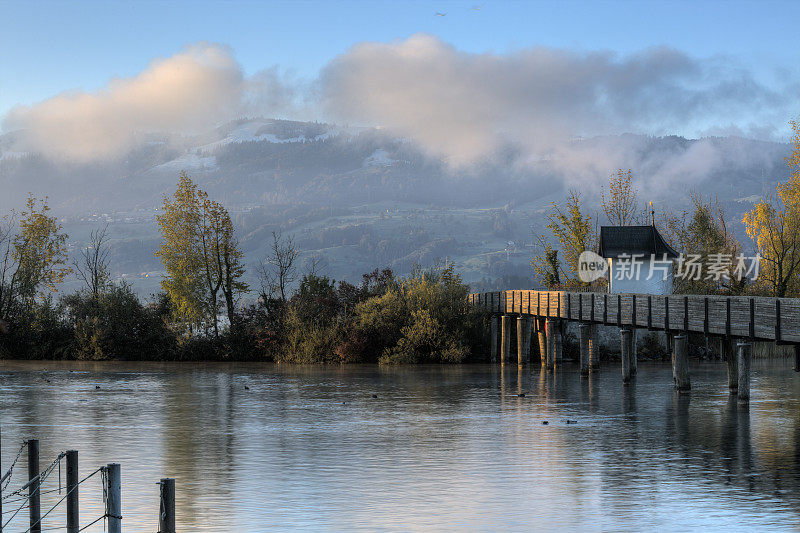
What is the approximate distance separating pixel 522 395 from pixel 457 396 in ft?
7.86

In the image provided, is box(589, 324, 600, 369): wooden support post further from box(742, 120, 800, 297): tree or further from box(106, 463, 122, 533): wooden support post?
box(106, 463, 122, 533): wooden support post

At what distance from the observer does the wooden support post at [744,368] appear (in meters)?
35.7

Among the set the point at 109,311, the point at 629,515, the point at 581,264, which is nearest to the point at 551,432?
the point at 629,515

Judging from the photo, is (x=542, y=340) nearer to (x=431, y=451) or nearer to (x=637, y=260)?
(x=637, y=260)

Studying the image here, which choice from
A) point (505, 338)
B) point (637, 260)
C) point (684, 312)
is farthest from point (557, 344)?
point (684, 312)

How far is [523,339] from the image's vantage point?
5862 centimetres

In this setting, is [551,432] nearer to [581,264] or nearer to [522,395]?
[522,395]

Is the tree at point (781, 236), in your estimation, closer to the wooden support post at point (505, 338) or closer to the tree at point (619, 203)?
the tree at point (619, 203)

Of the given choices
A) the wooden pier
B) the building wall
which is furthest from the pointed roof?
the wooden pier

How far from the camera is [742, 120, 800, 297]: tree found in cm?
7812

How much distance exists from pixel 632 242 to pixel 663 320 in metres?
19.3

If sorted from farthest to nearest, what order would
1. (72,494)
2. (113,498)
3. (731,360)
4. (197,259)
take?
(197,259), (731,360), (72,494), (113,498)

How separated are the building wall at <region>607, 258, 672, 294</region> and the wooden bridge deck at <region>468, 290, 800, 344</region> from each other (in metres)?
4.73

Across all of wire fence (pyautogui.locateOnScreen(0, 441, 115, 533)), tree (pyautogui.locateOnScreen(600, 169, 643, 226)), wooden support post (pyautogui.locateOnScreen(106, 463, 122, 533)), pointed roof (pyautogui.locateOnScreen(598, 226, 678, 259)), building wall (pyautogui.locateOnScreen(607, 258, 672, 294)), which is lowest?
wire fence (pyautogui.locateOnScreen(0, 441, 115, 533))
